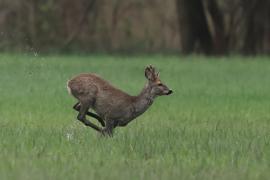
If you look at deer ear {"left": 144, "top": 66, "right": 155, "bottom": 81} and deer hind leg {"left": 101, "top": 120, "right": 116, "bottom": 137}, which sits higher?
deer ear {"left": 144, "top": 66, "right": 155, "bottom": 81}

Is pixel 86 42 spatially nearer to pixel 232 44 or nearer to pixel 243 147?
pixel 232 44

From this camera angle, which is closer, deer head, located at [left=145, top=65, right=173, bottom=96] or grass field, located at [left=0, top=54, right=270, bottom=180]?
grass field, located at [left=0, top=54, right=270, bottom=180]

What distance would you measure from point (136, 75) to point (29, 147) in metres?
15.9

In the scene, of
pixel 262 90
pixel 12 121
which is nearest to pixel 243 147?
pixel 12 121

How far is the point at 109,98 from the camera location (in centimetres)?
1179

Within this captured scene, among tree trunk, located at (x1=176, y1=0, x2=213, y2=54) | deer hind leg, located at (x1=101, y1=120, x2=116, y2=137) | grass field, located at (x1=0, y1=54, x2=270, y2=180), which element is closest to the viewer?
grass field, located at (x1=0, y1=54, x2=270, y2=180)

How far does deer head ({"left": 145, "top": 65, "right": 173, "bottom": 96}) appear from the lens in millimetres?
11883

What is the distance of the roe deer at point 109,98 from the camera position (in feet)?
38.5

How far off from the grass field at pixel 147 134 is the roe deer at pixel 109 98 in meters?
0.22

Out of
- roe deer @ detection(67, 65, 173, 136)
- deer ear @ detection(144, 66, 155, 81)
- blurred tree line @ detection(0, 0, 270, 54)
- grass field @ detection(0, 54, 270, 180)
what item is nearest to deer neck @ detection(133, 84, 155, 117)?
roe deer @ detection(67, 65, 173, 136)

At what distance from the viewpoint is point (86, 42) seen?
150ft

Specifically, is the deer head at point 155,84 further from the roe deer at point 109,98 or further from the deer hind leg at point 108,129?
the deer hind leg at point 108,129

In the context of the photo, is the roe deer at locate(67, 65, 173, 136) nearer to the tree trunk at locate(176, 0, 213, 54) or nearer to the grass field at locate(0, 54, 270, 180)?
the grass field at locate(0, 54, 270, 180)

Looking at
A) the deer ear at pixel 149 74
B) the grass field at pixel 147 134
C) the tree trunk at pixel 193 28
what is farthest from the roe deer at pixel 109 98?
the tree trunk at pixel 193 28
